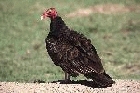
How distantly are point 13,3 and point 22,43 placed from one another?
7.79 meters

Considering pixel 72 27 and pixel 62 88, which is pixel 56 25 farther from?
pixel 72 27

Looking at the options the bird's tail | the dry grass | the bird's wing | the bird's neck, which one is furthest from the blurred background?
the bird's tail

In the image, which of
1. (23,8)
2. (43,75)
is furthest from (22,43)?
(23,8)

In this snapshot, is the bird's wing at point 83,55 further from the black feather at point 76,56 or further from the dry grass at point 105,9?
the dry grass at point 105,9

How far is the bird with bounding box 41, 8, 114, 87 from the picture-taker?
11.5 metres

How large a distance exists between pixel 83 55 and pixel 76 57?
6.2 inches

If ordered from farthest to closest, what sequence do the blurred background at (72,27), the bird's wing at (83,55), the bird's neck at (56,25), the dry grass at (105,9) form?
the dry grass at (105,9) → the blurred background at (72,27) → the bird's neck at (56,25) → the bird's wing at (83,55)

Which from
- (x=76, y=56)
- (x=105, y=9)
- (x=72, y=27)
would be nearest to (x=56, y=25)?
(x=76, y=56)

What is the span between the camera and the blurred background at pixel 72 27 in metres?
16.9

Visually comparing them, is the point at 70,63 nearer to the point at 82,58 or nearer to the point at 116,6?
the point at 82,58

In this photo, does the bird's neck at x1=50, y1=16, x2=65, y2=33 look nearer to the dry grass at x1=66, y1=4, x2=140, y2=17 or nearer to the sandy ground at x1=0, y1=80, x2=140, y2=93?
the sandy ground at x1=0, y1=80, x2=140, y2=93

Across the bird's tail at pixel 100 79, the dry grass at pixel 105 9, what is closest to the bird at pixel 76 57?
the bird's tail at pixel 100 79

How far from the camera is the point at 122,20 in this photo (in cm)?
2450

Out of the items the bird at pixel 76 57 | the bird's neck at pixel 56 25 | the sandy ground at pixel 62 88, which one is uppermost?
the bird's neck at pixel 56 25
